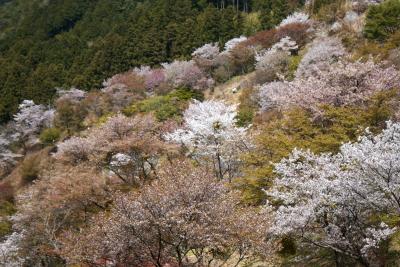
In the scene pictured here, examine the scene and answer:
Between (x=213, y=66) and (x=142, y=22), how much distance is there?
20165 millimetres

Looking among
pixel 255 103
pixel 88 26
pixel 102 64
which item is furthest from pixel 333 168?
pixel 88 26

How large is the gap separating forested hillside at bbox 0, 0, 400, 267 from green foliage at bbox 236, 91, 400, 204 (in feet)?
0.23

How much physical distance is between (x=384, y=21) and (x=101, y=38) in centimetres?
4842

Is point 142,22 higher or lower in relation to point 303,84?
lower

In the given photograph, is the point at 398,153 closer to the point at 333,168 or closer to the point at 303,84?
the point at 333,168

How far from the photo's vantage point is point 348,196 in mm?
10984

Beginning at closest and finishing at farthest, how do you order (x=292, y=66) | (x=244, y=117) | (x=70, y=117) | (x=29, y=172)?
(x=244, y=117) → (x=29, y=172) → (x=292, y=66) → (x=70, y=117)

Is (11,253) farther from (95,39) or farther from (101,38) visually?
(95,39)

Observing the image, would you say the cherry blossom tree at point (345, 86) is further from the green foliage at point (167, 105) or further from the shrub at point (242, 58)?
the shrub at point (242, 58)

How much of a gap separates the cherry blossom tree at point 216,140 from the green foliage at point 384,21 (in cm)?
1684

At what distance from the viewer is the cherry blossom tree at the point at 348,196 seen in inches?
402

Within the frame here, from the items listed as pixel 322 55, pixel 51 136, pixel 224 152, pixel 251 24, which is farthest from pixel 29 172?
pixel 251 24

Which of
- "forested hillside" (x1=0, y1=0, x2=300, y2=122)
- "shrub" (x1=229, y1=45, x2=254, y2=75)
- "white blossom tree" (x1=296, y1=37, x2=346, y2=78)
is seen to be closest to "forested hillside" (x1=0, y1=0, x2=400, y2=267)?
"white blossom tree" (x1=296, y1=37, x2=346, y2=78)

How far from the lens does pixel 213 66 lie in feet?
157
